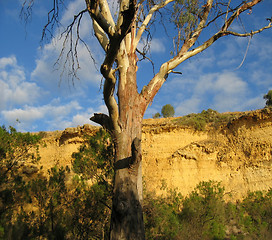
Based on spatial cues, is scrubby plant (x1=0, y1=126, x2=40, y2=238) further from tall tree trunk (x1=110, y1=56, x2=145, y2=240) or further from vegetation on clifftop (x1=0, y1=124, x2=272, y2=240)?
tall tree trunk (x1=110, y1=56, x2=145, y2=240)

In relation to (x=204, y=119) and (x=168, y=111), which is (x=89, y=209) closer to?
(x=204, y=119)

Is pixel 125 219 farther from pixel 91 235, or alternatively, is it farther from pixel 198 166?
pixel 198 166

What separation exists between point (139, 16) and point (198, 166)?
39.8ft

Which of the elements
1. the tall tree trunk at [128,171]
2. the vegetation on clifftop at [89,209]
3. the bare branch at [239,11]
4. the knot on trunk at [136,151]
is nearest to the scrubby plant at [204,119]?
the vegetation on clifftop at [89,209]

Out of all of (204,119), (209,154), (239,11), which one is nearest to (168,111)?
(204,119)

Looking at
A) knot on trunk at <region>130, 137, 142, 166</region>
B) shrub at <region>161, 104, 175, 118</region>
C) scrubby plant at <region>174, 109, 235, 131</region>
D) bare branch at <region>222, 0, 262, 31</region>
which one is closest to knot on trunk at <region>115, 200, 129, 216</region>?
knot on trunk at <region>130, 137, 142, 166</region>

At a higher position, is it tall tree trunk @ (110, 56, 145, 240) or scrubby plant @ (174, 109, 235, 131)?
scrubby plant @ (174, 109, 235, 131)

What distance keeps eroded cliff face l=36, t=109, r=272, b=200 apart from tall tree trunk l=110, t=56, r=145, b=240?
11232mm

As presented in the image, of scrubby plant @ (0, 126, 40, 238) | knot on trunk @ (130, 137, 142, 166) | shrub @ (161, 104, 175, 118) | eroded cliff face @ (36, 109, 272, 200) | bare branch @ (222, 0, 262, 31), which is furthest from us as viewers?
shrub @ (161, 104, 175, 118)

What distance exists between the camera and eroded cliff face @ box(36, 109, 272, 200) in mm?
13619

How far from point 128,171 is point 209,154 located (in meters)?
13.2

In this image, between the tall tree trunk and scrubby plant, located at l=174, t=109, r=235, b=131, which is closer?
the tall tree trunk

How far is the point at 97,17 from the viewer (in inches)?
105

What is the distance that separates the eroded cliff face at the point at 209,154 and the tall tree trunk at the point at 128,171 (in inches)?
442
